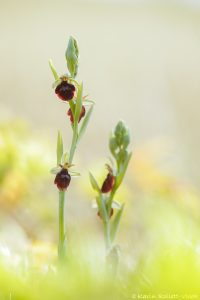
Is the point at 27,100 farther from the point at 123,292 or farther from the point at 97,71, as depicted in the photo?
the point at 123,292

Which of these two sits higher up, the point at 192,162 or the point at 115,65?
the point at 115,65

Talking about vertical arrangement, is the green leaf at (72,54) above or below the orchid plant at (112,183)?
above

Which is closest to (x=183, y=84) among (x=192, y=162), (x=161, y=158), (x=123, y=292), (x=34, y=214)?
(x=192, y=162)

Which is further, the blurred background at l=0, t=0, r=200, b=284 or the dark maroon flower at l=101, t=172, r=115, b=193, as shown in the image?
the blurred background at l=0, t=0, r=200, b=284

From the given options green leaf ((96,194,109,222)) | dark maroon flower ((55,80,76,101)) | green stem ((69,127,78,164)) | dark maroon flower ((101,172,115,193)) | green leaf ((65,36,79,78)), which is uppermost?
green leaf ((65,36,79,78))

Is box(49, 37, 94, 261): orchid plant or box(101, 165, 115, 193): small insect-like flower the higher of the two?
box(49, 37, 94, 261): orchid plant
